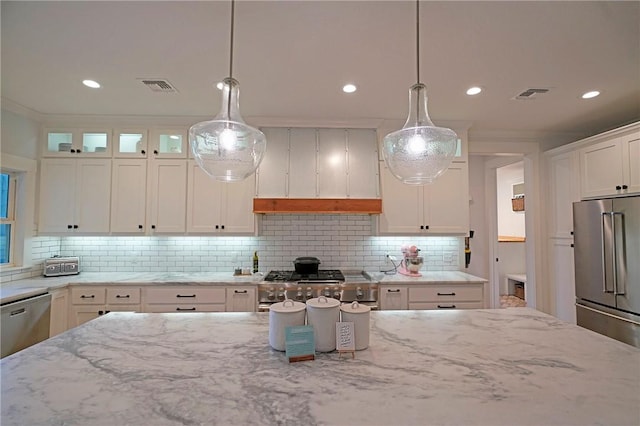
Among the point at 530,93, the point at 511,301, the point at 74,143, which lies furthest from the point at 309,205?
the point at 511,301

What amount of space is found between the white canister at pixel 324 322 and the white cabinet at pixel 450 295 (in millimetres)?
2089

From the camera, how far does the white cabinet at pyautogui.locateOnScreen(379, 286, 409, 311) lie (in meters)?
3.08

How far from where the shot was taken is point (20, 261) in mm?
3150

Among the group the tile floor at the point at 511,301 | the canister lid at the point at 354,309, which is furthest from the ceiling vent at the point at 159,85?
the tile floor at the point at 511,301

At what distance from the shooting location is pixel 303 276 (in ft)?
10.6

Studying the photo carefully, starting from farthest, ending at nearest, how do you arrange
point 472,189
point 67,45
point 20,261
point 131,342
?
point 472,189
point 20,261
point 67,45
point 131,342

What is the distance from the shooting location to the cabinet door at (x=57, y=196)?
330cm

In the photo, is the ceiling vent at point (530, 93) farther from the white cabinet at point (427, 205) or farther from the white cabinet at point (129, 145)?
the white cabinet at point (129, 145)

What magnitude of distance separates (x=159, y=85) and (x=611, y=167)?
4.26 m

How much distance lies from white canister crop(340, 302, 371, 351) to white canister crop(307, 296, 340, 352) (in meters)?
0.04

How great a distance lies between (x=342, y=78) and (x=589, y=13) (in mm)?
1522

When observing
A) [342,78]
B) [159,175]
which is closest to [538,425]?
[342,78]

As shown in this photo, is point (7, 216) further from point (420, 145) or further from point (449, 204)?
point (449, 204)

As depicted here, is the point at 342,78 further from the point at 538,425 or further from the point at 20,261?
the point at 20,261
